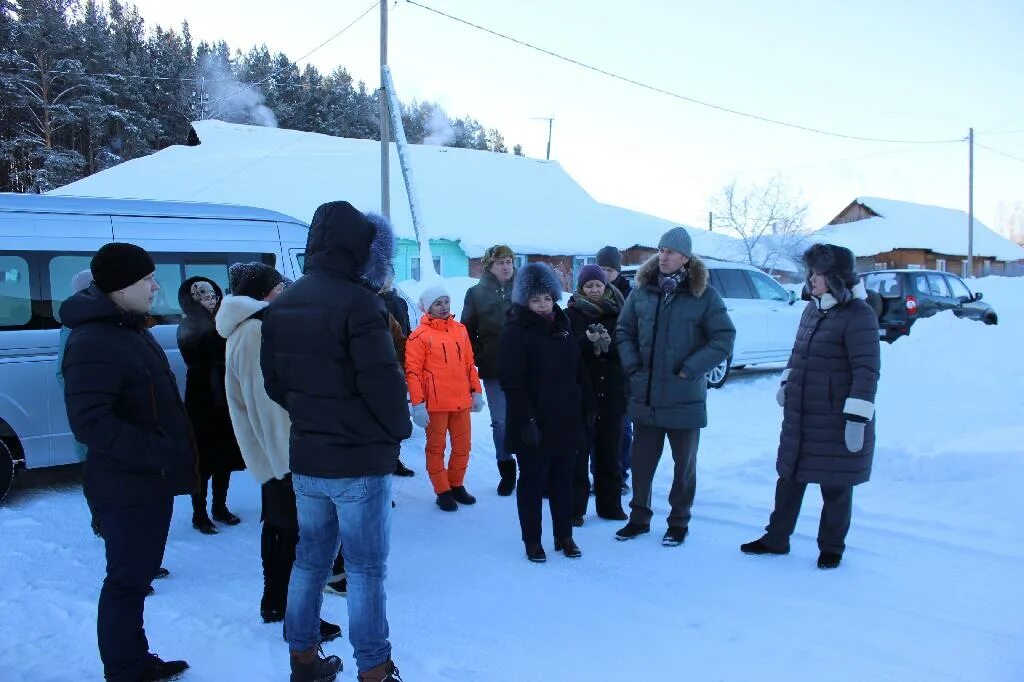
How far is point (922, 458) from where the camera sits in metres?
5.79

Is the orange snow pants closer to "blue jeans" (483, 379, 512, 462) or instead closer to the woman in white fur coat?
"blue jeans" (483, 379, 512, 462)

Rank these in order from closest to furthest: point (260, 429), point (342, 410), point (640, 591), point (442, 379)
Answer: point (342, 410), point (260, 429), point (640, 591), point (442, 379)

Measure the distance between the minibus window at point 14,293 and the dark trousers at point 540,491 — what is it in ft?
13.3

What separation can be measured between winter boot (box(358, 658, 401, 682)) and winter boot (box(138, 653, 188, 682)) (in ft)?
2.90

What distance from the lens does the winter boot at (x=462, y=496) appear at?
5730 millimetres

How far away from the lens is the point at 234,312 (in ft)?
11.2

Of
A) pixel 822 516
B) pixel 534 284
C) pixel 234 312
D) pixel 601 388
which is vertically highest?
pixel 534 284

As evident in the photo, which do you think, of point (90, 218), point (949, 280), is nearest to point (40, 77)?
point (90, 218)

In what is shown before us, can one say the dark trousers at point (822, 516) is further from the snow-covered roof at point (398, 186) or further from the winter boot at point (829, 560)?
the snow-covered roof at point (398, 186)

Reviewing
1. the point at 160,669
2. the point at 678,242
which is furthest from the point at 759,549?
the point at 160,669

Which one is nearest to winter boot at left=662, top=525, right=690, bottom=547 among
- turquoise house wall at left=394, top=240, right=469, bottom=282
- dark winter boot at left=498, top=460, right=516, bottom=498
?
dark winter boot at left=498, top=460, right=516, bottom=498

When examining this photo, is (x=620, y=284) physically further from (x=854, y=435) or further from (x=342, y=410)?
(x=342, y=410)

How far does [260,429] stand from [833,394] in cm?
317

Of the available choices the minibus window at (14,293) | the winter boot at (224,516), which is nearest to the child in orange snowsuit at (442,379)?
the winter boot at (224,516)
